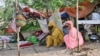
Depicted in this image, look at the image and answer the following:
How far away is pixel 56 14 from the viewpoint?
11391mm

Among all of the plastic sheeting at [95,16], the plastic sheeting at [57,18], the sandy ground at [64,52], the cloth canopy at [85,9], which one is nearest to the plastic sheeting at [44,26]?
the plastic sheeting at [57,18]

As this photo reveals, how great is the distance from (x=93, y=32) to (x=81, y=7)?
Result: 99 cm

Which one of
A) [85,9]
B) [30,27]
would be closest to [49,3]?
[85,9]

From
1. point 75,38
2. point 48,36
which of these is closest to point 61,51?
point 75,38

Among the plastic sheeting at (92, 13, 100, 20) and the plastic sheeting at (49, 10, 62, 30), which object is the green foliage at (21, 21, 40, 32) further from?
the plastic sheeting at (92, 13, 100, 20)

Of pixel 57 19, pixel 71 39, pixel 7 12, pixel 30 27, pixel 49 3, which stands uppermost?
pixel 49 3

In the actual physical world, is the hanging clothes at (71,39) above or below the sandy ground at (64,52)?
above

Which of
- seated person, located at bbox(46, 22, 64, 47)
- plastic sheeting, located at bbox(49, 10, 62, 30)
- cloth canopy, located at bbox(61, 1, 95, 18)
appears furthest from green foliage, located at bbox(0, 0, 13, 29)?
cloth canopy, located at bbox(61, 1, 95, 18)

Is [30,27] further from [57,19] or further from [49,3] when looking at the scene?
[49,3]

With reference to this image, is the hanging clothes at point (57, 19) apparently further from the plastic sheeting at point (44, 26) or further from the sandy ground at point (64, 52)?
the sandy ground at point (64, 52)

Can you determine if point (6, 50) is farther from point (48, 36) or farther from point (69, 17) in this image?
point (69, 17)

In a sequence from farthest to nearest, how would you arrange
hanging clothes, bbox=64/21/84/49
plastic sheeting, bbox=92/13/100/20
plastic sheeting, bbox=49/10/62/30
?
1. plastic sheeting, bbox=49/10/62/30
2. plastic sheeting, bbox=92/13/100/20
3. hanging clothes, bbox=64/21/84/49

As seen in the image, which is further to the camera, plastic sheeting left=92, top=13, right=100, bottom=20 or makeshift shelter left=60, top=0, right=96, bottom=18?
makeshift shelter left=60, top=0, right=96, bottom=18

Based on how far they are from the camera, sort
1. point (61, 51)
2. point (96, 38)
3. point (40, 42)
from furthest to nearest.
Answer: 1. point (40, 42)
2. point (96, 38)
3. point (61, 51)
